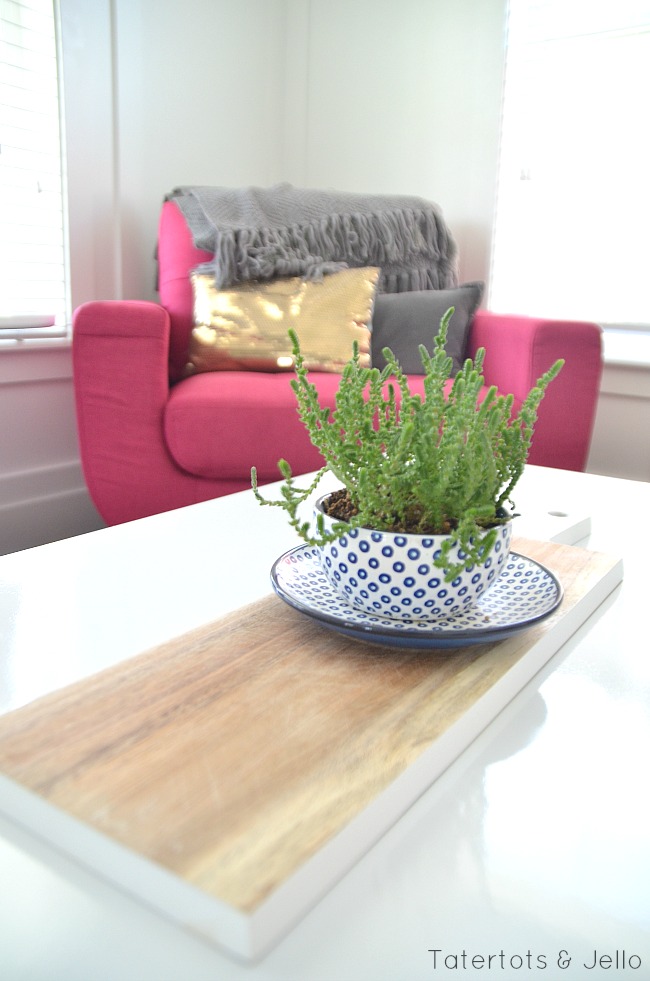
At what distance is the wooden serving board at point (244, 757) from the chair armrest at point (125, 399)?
121 centimetres

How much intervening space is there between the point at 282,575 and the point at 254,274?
152 centimetres

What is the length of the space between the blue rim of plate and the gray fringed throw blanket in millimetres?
1505

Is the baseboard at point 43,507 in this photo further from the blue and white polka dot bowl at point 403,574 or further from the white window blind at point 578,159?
the blue and white polka dot bowl at point 403,574

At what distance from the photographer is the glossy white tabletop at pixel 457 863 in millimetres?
339

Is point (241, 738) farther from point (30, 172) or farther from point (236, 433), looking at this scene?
point (30, 172)

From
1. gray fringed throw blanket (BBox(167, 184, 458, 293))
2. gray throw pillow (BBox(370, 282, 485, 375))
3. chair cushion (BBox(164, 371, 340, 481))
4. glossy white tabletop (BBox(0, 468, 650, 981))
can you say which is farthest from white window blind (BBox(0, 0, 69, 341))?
glossy white tabletop (BBox(0, 468, 650, 981))

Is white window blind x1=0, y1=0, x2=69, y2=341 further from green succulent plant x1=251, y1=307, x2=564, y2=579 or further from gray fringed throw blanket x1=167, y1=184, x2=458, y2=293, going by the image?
green succulent plant x1=251, y1=307, x2=564, y2=579

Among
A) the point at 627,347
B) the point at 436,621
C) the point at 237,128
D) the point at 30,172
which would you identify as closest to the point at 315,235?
the point at 30,172

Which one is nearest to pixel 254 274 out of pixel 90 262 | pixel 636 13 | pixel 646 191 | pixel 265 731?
pixel 90 262

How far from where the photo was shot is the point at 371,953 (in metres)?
0.34

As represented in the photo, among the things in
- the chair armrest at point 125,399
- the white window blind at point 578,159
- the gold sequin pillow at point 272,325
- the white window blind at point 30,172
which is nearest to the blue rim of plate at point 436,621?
the chair armrest at point 125,399

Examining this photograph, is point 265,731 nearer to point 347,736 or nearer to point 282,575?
point 347,736

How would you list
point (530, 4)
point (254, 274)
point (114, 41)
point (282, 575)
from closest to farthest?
point (282, 575), point (254, 274), point (114, 41), point (530, 4)

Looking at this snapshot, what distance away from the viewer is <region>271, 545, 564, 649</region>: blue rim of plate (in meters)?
0.54
